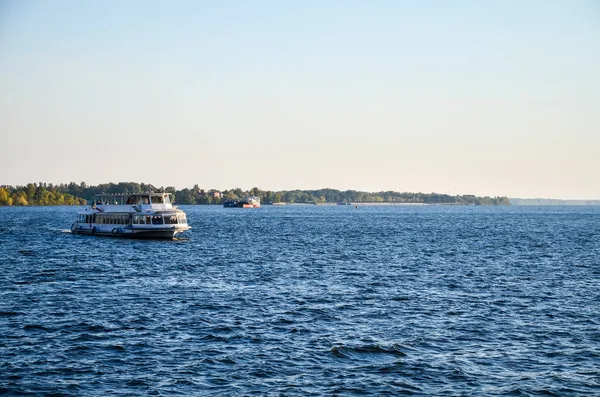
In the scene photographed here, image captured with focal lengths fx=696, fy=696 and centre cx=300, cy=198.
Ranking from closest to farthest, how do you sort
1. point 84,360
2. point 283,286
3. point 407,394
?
point 407,394 → point 84,360 → point 283,286

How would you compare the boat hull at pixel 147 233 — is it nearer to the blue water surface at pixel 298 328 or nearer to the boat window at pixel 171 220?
the boat window at pixel 171 220

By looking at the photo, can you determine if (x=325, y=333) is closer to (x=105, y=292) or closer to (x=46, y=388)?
(x=46, y=388)

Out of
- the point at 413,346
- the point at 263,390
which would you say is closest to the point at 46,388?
the point at 263,390

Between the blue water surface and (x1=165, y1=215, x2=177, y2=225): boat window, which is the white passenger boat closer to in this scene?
(x1=165, y1=215, x2=177, y2=225): boat window

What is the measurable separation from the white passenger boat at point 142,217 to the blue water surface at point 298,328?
2862cm

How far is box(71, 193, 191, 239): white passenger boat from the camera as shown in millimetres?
103938

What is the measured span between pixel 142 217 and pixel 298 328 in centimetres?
7089

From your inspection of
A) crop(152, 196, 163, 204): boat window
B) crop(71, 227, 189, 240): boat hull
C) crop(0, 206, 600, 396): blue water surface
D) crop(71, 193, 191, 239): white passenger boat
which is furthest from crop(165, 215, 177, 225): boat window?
crop(0, 206, 600, 396): blue water surface

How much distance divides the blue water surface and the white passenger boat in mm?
28621

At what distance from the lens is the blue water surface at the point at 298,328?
2894 centimetres

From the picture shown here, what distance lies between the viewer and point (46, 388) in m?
27.9

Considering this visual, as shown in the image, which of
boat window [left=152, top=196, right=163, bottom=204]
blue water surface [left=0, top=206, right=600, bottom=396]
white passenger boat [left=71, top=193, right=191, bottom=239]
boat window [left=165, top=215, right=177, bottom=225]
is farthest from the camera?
boat window [left=152, top=196, right=163, bottom=204]

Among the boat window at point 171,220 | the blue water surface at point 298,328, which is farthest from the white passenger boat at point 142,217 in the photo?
the blue water surface at point 298,328

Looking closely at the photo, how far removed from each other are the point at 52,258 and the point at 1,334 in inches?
1731
